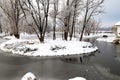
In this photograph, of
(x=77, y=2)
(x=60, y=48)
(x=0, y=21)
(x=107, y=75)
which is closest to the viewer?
(x=107, y=75)

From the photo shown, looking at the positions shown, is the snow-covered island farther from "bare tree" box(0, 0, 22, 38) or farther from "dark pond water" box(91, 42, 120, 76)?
"bare tree" box(0, 0, 22, 38)

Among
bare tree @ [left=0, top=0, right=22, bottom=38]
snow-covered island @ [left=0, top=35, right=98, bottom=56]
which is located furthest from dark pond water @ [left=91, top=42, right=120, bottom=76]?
bare tree @ [left=0, top=0, right=22, bottom=38]

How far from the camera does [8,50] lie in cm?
2717

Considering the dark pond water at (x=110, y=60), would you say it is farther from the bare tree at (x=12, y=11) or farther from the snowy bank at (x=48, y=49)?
the bare tree at (x=12, y=11)

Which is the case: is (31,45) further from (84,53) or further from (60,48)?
(84,53)

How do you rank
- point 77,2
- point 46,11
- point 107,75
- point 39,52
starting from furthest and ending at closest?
point 77,2, point 46,11, point 39,52, point 107,75

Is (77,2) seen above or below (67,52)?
above

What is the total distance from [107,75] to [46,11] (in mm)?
19251

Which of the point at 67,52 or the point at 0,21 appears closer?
the point at 67,52

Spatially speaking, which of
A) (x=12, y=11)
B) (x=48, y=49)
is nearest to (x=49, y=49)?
(x=48, y=49)

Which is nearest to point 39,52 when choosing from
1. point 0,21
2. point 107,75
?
point 107,75

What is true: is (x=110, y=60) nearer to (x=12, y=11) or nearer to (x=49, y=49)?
(x=49, y=49)

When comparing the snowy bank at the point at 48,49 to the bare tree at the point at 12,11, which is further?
the bare tree at the point at 12,11

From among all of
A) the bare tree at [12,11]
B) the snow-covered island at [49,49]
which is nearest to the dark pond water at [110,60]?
the snow-covered island at [49,49]
